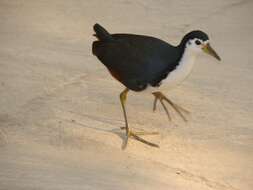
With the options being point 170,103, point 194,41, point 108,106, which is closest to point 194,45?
point 194,41

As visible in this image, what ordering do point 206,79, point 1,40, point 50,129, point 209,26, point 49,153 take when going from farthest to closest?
point 209,26 → point 1,40 → point 206,79 → point 50,129 → point 49,153

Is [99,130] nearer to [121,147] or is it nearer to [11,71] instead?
[121,147]

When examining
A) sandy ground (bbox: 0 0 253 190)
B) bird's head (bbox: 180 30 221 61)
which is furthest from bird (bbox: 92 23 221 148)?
sandy ground (bbox: 0 0 253 190)

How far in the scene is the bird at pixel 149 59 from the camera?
478cm

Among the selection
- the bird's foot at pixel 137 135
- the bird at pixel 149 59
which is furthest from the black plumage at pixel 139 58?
the bird's foot at pixel 137 135

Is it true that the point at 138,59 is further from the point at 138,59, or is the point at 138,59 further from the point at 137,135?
the point at 137,135

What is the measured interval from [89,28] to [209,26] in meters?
1.40

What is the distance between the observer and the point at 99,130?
5281 millimetres

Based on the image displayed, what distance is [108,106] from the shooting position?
222 inches

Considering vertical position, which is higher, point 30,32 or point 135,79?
point 135,79

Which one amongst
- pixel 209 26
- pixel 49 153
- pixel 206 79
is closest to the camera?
pixel 49 153

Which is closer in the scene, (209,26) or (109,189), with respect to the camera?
(109,189)

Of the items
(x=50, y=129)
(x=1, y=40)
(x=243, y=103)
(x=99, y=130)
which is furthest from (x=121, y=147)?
(x=1, y=40)

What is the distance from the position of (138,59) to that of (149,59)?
0.35 ft
